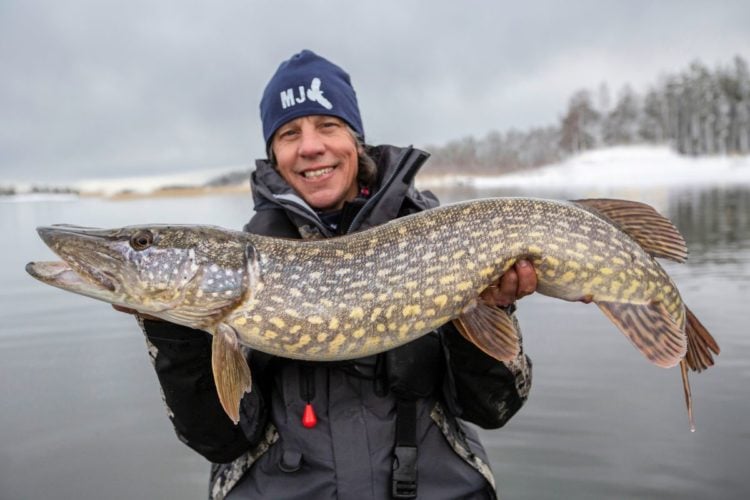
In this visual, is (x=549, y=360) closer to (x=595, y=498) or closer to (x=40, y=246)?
(x=595, y=498)

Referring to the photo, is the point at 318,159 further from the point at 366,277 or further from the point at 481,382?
the point at 481,382

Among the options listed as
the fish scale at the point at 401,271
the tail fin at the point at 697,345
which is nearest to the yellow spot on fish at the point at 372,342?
the fish scale at the point at 401,271

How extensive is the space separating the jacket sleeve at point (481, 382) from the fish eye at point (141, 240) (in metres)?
1.13

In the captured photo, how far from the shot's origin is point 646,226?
7.13ft

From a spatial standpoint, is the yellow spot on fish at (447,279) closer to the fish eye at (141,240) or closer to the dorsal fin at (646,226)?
the dorsal fin at (646,226)

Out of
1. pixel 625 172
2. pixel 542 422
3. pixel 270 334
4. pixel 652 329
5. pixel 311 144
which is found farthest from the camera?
pixel 625 172

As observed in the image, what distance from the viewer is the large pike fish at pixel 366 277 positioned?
1800 millimetres

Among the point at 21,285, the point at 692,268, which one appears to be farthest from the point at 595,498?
the point at 21,285

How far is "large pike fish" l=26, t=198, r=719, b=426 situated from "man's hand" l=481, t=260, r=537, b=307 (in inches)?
1.3

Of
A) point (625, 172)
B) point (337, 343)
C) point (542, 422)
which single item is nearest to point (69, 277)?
point (337, 343)

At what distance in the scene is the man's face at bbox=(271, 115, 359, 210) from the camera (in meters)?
2.37

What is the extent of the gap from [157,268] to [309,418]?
2.43 feet

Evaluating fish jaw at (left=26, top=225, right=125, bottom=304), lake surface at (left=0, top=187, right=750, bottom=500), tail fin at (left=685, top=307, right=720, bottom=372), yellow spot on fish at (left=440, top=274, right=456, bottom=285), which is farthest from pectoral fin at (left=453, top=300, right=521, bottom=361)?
lake surface at (left=0, top=187, right=750, bottom=500)

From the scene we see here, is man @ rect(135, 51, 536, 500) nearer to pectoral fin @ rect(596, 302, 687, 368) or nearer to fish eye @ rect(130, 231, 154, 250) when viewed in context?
fish eye @ rect(130, 231, 154, 250)
